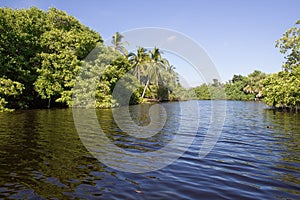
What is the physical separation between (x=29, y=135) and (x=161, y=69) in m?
60.9

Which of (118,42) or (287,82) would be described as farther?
(118,42)

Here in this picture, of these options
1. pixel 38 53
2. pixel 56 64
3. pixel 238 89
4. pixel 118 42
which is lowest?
pixel 56 64

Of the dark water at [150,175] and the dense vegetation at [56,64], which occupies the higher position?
the dense vegetation at [56,64]

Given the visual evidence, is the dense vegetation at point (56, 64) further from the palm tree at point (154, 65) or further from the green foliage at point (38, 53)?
the palm tree at point (154, 65)

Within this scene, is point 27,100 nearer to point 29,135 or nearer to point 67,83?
point 67,83

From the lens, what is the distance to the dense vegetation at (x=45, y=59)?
32.7 m

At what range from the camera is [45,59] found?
36.8 metres

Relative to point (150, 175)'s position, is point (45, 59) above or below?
above

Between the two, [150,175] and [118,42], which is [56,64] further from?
[150,175]

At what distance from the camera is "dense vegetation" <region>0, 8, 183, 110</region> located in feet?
107

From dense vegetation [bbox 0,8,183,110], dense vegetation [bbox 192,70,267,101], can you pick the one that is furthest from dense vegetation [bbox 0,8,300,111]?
dense vegetation [bbox 192,70,267,101]

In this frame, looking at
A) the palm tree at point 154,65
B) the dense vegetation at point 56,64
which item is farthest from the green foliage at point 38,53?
the palm tree at point 154,65

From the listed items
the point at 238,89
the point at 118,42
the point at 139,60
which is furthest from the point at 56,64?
the point at 238,89

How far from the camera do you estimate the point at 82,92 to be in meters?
38.2
